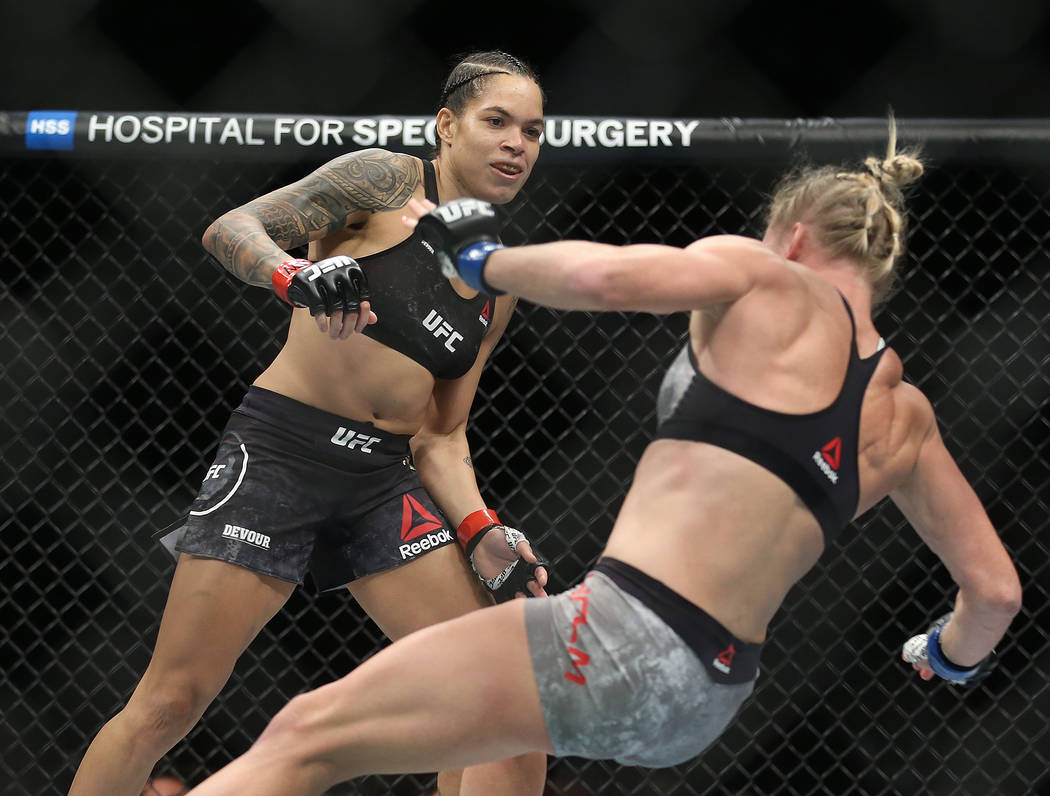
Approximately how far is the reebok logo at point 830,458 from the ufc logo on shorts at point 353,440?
2.95 ft

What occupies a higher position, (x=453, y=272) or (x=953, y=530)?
(x=453, y=272)

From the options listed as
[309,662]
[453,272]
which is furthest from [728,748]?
[453,272]

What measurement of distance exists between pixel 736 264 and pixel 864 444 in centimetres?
33

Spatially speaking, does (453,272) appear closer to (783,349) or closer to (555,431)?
(783,349)

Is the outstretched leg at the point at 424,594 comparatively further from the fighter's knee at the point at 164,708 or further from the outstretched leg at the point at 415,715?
the outstretched leg at the point at 415,715

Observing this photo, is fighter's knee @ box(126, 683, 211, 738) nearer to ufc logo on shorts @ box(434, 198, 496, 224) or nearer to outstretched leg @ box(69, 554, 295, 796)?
outstretched leg @ box(69, 554, 295, 796)

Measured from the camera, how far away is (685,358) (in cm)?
A: 146

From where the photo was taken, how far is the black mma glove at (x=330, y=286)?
5.34 ft

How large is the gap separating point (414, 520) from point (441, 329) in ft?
1.16

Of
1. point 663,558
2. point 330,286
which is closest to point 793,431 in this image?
point 663,558

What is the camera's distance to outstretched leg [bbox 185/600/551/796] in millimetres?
1297

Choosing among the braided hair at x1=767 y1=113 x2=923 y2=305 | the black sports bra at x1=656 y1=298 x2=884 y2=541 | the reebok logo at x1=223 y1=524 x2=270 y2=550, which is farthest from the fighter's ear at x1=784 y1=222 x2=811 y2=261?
the reebok logo at x1=223 y1=524 x2=270 y2=550

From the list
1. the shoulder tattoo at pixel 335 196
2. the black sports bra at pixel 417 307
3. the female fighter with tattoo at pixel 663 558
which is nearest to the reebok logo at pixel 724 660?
the female fighter with tattoo at pixel 663 558

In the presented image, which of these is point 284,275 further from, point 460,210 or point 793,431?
point 793,431
